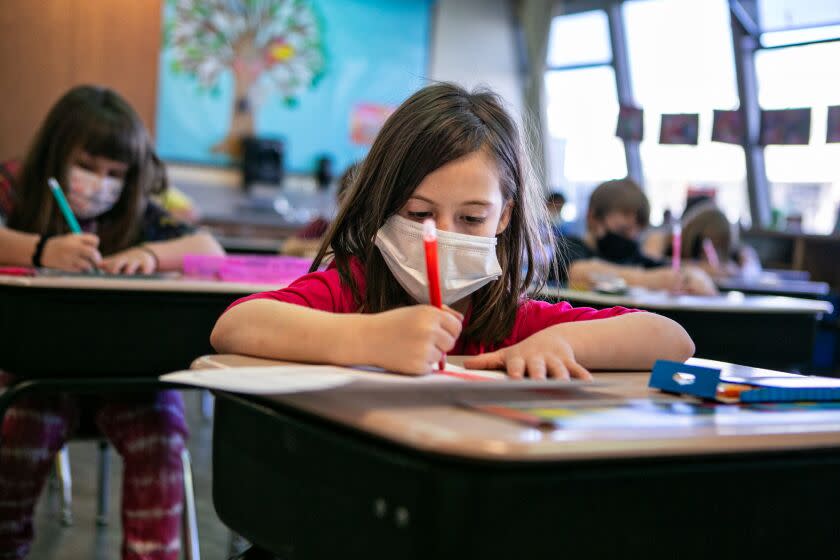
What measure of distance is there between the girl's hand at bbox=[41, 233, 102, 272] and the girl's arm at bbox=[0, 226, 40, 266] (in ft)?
0.23

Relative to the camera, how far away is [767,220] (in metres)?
6.93

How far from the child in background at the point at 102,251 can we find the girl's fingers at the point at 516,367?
0.95 m

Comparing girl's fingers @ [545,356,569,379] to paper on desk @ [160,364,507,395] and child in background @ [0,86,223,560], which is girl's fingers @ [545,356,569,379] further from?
child in background @ [0,86,223,560]

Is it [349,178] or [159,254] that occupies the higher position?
[349,178]

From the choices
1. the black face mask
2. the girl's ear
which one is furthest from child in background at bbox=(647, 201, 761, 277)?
the girl's ear

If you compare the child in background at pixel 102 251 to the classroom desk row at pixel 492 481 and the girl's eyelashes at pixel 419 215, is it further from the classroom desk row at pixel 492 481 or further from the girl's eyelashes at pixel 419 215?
the classroom desk row at pixel 492 481

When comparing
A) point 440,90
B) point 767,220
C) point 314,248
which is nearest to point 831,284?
point 767,220

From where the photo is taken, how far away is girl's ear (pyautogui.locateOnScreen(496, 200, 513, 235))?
4.44 feet

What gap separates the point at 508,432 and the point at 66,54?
18.4ft

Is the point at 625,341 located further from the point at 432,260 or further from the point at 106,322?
the point at 106,322

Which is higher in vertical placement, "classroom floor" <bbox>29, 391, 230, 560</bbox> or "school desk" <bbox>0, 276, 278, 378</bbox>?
"school desk" <bbox>0, 276, 278, 378</bbox>

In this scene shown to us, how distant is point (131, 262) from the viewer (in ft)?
6.79

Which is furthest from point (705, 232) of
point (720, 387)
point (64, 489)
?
point (720, 387)

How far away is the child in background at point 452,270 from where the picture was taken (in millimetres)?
985
